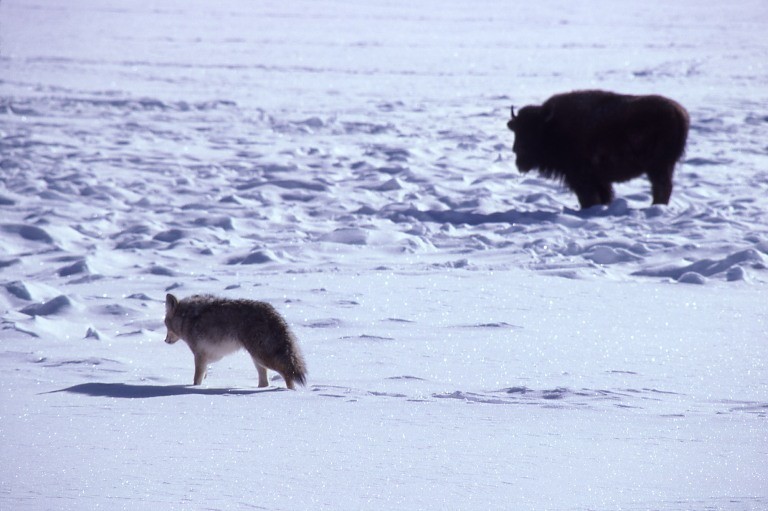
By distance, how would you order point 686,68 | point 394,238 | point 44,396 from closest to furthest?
point 44,396 → point 394,238 → point 686,68

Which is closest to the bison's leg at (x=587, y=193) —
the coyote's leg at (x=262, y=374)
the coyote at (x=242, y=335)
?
the coyote at (x=242, y=335)

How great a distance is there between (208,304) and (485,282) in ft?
8.90

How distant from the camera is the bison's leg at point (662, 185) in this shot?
10.0m

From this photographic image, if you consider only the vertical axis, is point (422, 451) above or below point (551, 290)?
above

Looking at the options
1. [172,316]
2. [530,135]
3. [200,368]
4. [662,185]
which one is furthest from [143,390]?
[530,135]

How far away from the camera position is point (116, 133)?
1504 cm

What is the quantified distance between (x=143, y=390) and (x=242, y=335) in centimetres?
53

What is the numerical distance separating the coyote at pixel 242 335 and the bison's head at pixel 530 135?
19.8 feet

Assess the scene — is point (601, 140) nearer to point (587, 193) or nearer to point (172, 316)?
point (587, 193)

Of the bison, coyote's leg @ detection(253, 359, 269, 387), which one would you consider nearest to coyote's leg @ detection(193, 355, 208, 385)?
coyote's leg @ detection(253, 359, 269, 387)

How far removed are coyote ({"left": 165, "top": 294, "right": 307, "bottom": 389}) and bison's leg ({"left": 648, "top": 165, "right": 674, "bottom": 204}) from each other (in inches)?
233

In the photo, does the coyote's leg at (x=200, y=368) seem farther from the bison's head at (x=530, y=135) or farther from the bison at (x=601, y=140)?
the bison's head at (x=530, y=135)

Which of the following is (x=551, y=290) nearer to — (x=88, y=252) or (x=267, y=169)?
(x=88, y=252)

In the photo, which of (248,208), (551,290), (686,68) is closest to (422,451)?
(551,290)
